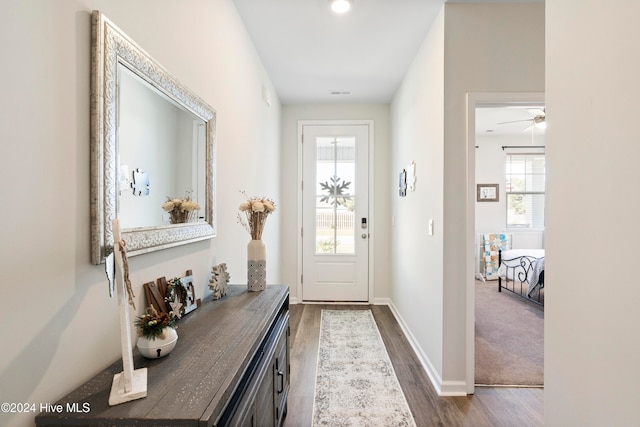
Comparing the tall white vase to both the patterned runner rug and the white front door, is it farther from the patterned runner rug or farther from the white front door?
the white front door

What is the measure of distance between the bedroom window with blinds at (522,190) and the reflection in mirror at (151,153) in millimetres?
6284

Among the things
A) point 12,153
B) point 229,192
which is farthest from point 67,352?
point 229,192

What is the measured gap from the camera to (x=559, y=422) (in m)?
1.18

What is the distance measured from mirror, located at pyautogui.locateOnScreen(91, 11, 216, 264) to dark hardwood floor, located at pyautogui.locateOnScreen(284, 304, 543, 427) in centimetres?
131

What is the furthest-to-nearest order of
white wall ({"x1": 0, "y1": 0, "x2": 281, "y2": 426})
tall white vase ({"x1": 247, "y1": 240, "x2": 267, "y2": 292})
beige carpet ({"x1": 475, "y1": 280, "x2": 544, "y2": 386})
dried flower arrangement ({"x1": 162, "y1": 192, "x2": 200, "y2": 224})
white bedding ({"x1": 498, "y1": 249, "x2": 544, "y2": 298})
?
1. white bedding ({"x1": 498, "y1": 249, "x2": 544, "y2": 298})
2. beige carpet ({"x1": 475, "y1": 280, "x2": 544, "y2": 386})
3. tall white vase ({"x1": 247, "y1": 240, "x2": 267, "y2": 292})
4. dried flower arrangement ({"x1": 162, "y1": 192, "x2": 200, "y2": 224})
5. white wall ({"x1": 0, "y1": 0, "x2": 281, "y2": 426})

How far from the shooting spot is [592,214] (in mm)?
1026

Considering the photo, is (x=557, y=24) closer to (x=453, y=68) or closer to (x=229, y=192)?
(x=453, y=68)

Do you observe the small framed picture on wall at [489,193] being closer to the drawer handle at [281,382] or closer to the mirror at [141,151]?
the drawer handle at [281,382]

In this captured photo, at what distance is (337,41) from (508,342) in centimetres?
319

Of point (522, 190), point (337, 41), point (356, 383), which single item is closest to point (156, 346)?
Answer: point (356, 383)

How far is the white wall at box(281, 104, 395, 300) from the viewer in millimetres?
4305

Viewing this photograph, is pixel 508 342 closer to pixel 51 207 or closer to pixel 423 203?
pixel 423 203

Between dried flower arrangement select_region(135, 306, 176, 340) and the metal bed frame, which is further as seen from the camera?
the metal bed frame

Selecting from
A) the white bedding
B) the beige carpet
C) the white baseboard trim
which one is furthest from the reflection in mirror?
the white bedding
